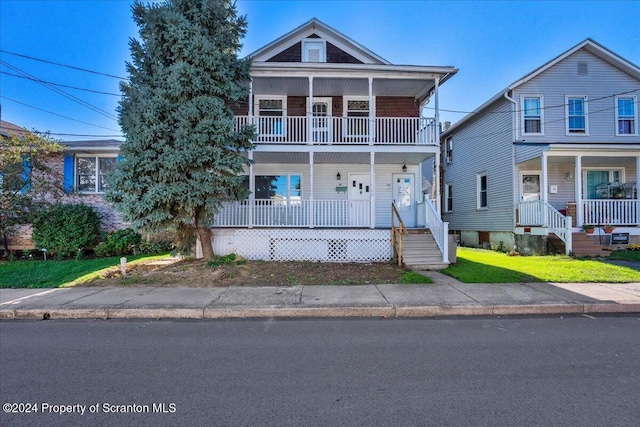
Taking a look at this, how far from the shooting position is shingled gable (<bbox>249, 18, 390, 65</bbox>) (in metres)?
14.1

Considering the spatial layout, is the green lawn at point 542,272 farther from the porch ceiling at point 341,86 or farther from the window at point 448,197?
the window at point 448,197

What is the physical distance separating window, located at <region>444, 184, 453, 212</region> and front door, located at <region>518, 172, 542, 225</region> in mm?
5328

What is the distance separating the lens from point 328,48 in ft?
47.6

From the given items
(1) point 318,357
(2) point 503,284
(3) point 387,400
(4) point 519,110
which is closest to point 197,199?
(1) point 318,357

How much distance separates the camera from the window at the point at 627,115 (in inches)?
603

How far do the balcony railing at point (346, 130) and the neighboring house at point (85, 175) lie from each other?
263 inches

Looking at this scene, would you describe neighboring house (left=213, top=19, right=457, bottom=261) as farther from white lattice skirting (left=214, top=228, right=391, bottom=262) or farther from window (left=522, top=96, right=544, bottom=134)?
window (left=522, top=96, right=544, bottom=134)

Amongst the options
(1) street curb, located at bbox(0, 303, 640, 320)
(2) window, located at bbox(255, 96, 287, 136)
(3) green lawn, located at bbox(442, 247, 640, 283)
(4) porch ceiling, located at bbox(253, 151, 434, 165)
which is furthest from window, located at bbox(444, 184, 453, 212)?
(1) street curb, located at bbox(0, 303, 640, 320)

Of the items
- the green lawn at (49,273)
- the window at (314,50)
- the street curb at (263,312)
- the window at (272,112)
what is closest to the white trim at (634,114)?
the window at (314,50)

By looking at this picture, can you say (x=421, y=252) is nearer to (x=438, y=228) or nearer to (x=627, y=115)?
(x=438, y=228)

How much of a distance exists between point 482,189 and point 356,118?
928cm

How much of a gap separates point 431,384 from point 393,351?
89 centimetres

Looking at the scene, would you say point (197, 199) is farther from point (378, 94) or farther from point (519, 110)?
point (519, 110)

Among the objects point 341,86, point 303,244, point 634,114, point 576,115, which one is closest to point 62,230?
point 303,244
